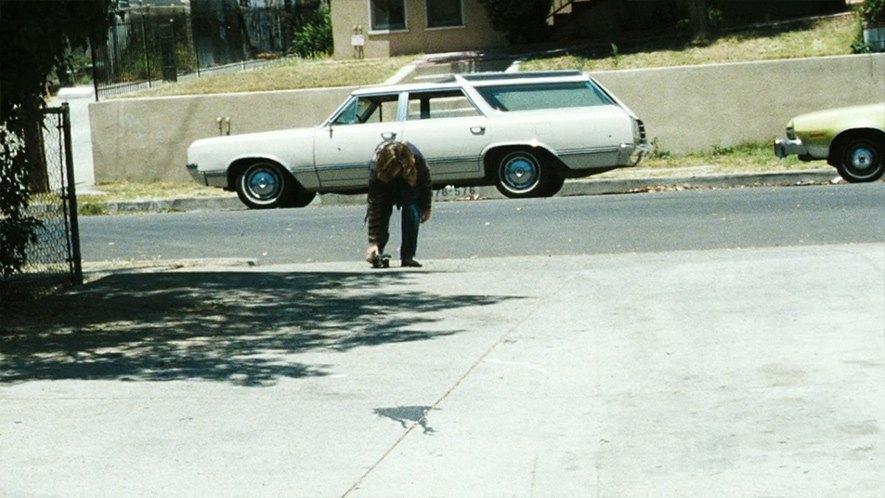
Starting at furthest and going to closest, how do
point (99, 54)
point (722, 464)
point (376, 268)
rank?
point (99, 54)
point (376, 268)
point (722, 464)

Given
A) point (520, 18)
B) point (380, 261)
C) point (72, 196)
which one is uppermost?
point (520, 18)

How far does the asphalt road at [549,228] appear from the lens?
14.1m

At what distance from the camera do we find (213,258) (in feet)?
47.8

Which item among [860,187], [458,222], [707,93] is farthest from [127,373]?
[707,93]

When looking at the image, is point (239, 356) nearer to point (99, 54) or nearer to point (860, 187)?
point (860, 187)

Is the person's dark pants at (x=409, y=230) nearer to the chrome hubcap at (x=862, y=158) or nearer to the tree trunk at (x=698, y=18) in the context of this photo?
the chrome hubcap at (x=862, y=158)

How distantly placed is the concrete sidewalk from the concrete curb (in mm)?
7415

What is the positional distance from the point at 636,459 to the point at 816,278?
15.9ft

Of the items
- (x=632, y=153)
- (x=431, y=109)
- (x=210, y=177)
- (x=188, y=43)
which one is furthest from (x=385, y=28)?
(x=632, y=153)

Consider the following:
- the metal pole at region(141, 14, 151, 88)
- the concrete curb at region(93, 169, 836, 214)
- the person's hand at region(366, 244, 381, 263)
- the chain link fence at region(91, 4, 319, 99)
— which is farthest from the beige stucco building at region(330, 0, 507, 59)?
the person's hand at region(366, 244, 381, 263)

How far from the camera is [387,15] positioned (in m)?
36.2

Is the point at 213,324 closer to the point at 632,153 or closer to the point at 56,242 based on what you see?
the point at 56,242

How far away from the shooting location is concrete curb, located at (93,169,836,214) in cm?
1897

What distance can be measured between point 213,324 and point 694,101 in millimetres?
14072
